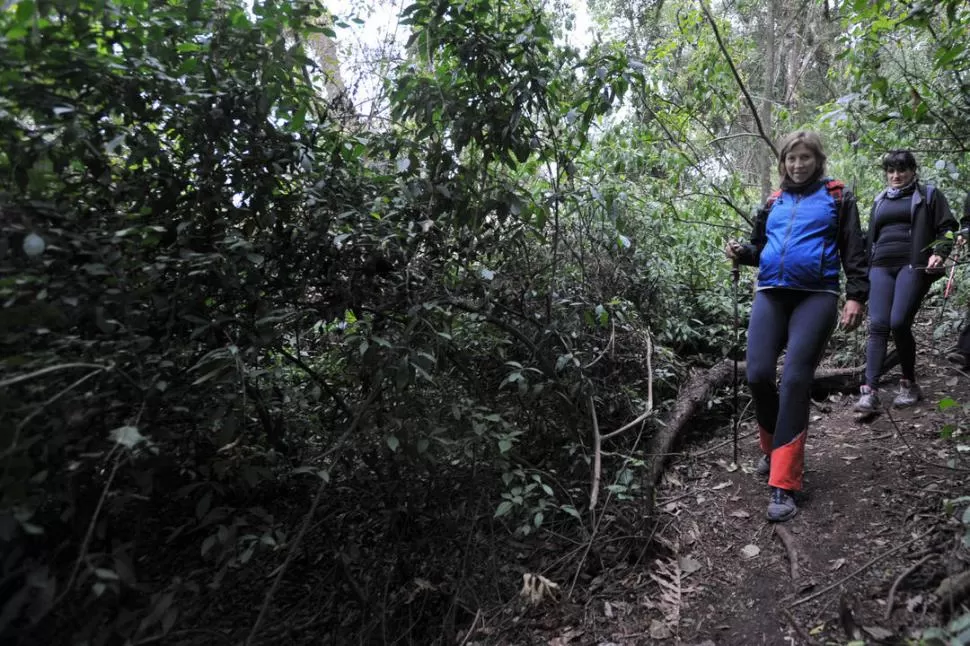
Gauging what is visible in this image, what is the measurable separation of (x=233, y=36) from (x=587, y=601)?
3129 mm

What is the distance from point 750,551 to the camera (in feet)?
9.60

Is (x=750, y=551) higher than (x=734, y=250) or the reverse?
the reverse

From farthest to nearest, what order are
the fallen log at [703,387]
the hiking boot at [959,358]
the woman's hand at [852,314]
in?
the hiking boot at [959,358], the fallen log at [703,387], the woman's hand at [852,314]

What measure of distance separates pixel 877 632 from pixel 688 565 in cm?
100

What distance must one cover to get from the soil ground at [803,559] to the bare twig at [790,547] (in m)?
0.01

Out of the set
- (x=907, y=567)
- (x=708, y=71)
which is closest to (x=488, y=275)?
(x=907, y=567)

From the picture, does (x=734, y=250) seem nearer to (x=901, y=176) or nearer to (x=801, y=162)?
(x=801, y=162)

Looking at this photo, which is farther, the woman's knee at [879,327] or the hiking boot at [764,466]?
the woman's knee at [879,327]

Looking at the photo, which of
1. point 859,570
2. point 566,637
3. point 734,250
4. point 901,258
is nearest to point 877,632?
point 859,570

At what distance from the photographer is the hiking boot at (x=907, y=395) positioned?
161 inches

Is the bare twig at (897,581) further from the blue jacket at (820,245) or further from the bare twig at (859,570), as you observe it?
the blue jacket at (820,245)

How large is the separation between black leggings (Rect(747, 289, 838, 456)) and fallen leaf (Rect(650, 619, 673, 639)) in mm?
1113

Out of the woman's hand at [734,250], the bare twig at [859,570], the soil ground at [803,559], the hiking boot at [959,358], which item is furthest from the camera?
the hiking boot at [959,358]

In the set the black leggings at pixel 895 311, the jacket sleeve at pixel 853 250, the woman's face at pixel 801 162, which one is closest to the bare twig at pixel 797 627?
the jacket sleeve at pixel 853 250
